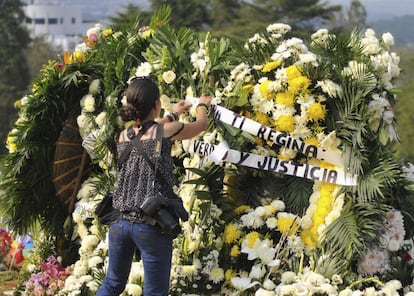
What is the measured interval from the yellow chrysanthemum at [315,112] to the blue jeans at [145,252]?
169 cm

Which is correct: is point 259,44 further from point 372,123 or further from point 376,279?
point 376,279

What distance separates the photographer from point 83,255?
22.5 feet

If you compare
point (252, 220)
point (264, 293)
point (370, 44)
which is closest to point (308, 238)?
point (252, 220)

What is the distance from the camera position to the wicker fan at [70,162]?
7.54m

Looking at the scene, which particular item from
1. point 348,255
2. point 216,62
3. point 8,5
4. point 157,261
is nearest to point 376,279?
point 348,255

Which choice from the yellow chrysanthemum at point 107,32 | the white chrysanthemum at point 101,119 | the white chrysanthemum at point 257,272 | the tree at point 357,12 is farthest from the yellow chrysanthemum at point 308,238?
the tree at point 357,12

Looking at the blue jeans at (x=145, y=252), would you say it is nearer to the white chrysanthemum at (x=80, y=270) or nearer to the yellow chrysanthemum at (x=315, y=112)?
the white chrysanthemum at (x=80, y=270)

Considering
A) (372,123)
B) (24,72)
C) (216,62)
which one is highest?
(24,72)

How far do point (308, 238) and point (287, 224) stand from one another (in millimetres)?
181

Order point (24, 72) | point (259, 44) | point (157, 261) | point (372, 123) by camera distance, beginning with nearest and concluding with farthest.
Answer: point (157, 261) < point (372, 123) < point (259, 44) < point (24, 72)

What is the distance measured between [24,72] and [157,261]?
173 feet

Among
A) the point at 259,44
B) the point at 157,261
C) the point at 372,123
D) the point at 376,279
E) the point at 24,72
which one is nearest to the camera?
the point at 157,261

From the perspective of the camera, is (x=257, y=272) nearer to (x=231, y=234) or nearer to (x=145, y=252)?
(x=231, y=234)

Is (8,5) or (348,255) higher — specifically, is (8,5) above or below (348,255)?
above
